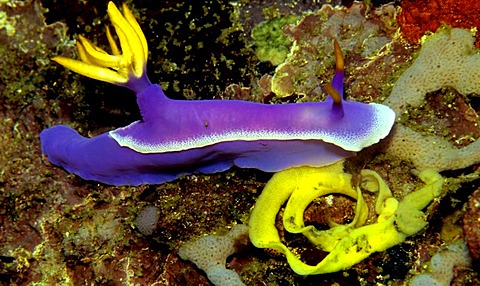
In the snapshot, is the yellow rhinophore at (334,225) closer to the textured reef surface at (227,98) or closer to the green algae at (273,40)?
the textured reef surface at (227,98)

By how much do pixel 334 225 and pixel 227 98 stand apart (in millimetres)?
1161

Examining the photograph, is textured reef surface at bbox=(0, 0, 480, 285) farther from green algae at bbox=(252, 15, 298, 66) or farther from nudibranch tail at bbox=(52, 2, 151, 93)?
nudibranch tail at bbox=(52, 2, 151, 93)

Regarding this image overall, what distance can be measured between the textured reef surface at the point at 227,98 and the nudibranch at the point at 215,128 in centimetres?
15

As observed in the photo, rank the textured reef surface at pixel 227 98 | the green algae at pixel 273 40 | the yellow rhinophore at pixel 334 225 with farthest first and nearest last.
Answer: the green algae at pixel 273 40, the textured reef surface at pixel 227 98, the yellow rhinophore at pixel 334 225

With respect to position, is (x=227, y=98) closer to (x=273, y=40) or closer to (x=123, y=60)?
(x=273, y=40)

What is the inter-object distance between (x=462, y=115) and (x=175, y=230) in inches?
77.8

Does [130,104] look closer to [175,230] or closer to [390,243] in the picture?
[175,230]

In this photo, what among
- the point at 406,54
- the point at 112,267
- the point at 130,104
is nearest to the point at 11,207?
the point at 112,267

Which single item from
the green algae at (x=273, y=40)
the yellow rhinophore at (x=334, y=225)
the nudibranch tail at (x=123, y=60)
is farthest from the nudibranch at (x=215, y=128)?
the green algae at (x=273, y=40)

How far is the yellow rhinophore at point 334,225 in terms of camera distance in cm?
254

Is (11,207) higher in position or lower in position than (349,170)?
lower

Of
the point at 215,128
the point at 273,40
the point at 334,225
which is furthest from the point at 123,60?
the point at 334,225

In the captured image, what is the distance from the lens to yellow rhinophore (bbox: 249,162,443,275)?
254cm

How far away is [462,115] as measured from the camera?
106 inches
